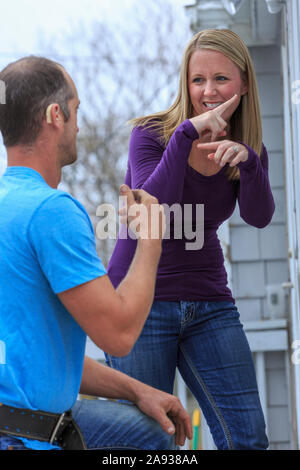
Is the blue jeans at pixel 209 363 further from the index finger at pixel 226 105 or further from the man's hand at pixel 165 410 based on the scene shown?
the index finger at pixel 226 105

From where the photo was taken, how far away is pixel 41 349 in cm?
124

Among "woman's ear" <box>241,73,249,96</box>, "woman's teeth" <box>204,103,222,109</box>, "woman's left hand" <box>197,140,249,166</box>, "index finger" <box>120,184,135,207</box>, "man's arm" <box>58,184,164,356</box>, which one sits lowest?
"man's arm" <box>58,184,164,356</box>

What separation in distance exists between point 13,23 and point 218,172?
9.44 meters

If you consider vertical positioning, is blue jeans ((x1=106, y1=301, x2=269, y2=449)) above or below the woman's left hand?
below

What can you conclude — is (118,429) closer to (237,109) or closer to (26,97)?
(26,97)

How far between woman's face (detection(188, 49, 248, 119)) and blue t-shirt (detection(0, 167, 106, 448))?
75 centimetres

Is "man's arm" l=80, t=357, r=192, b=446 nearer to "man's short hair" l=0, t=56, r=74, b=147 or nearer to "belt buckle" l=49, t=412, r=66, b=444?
"belt buckle" l=49, t=412, r=66, b=444

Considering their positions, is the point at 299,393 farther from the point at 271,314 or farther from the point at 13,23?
the point at 13,23

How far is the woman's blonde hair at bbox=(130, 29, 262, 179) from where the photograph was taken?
6.16ft

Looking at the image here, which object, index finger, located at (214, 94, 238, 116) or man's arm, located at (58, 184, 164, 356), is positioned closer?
man's arm, located at (58, 184, 164, 356)

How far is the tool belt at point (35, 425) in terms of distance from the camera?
1.22 m

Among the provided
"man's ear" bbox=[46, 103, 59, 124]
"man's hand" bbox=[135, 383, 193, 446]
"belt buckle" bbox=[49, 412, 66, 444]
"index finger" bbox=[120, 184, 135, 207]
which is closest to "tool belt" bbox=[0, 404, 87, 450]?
"belt buckle" bbox=[49, 412, 66, 444]

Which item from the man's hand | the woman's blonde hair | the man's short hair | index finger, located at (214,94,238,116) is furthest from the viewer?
the woman's blonde hair

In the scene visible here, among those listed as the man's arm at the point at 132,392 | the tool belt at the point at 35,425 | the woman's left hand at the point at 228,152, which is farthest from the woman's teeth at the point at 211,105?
the tool belt at the point at 35,425
